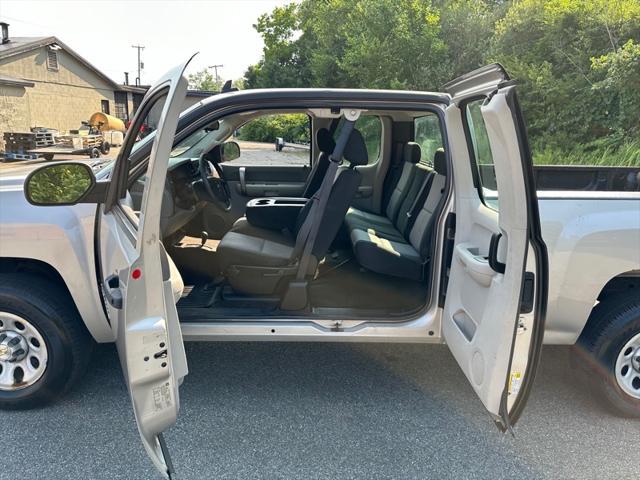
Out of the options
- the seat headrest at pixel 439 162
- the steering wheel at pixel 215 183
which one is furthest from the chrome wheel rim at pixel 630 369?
the steering wheel at pixel 215 183

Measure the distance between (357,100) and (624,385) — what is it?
217cm

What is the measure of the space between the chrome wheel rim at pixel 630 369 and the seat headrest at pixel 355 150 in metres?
1.83

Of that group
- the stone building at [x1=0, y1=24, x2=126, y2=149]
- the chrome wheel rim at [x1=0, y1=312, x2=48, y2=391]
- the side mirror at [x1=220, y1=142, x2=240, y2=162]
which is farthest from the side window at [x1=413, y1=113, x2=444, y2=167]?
the stone building at [x1=0, y1=24, x2=126, y2=149]

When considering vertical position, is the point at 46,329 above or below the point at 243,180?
below

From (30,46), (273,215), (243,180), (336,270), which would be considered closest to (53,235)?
(273,215)

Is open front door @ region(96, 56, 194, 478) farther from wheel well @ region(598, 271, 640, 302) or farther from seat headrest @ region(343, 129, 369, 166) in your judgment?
wheel well @ region(598, 271, 640, 302)

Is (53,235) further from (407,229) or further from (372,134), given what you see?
(372,134)

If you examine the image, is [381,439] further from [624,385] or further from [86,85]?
[86,85]

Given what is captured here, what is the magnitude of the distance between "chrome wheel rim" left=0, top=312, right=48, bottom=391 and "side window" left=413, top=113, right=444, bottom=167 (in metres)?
2.75

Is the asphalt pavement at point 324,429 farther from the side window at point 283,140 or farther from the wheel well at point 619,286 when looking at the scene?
the side window at point 283,140

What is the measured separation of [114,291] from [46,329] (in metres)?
0.88

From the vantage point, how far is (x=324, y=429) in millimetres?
2605

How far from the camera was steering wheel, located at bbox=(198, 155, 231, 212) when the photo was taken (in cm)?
442

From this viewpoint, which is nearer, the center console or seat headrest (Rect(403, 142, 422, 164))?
the center console
